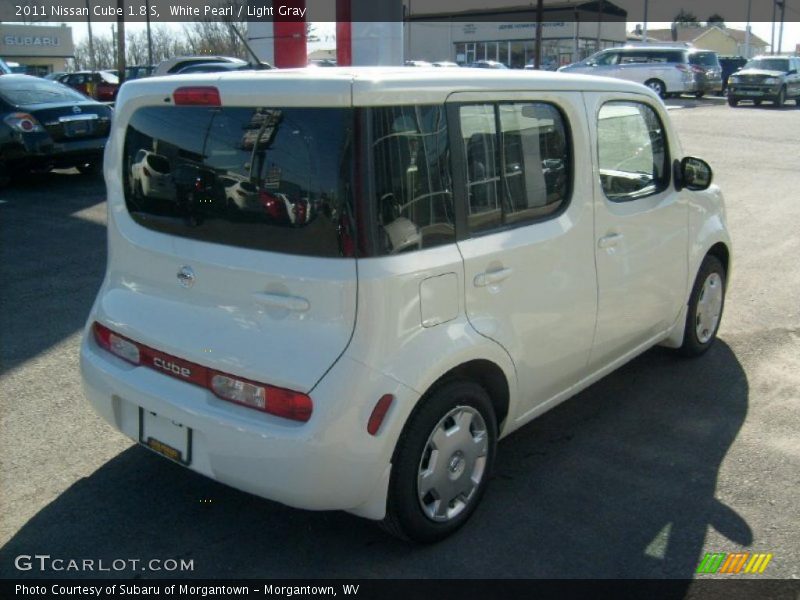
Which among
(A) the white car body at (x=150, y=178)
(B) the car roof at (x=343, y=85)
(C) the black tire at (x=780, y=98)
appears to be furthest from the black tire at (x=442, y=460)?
(C) the black tire at (x=780, y=98)

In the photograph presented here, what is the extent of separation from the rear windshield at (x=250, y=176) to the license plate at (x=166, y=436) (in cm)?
73

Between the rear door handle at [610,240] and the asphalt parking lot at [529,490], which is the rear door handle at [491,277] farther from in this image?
the asphalt parking lot at [529,490]

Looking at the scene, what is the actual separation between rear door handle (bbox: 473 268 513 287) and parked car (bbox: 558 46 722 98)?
90.3 ft

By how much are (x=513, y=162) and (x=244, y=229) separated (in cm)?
122

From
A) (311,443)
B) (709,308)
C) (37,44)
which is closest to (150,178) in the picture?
(311,443)

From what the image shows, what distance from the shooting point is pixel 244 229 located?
10.3 feet

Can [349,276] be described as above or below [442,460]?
above

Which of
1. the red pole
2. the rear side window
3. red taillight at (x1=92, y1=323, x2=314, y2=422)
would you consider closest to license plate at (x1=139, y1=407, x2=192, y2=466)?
red taillight at (x1=92, y1=323, x2=314, y2=422)

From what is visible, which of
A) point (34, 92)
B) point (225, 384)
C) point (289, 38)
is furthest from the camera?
point (289, 38)

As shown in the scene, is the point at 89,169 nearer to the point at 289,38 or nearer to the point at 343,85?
the point at 289,38

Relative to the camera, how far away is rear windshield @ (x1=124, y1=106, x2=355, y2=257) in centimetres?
294

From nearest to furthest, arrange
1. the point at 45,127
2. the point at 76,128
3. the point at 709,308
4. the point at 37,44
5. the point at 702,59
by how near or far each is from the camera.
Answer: the point at 709,308 < the point at 45,127 < the point at 76,128 < the point at 702,59 < the point at 37,44

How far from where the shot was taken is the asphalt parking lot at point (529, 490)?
3.32 meters

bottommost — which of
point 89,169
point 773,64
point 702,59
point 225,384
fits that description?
point 89,169
